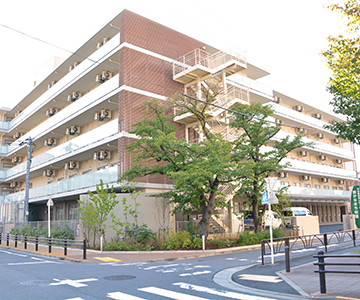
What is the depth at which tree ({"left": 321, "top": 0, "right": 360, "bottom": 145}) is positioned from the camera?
475 inches

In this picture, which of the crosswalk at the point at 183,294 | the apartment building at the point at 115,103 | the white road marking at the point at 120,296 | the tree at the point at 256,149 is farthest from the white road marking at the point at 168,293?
the tree at the point at 256,149

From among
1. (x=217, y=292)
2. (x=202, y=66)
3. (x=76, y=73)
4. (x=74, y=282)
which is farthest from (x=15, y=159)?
(x=217, y=292)

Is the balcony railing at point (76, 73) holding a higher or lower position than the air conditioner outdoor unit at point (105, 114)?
higher

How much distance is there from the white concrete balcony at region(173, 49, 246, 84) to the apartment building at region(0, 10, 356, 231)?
3.3 inches

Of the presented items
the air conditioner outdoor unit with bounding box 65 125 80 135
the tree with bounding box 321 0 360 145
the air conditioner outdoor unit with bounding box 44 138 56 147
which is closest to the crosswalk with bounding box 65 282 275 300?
the tree with bounding box 321 0 360 145

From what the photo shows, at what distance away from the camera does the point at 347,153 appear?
5116cm

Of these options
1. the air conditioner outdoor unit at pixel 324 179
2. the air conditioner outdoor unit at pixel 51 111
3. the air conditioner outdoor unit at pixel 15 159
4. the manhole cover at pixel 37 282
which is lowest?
the manhole cover at pixel 37 282

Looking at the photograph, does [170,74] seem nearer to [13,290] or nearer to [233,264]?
[233,264]

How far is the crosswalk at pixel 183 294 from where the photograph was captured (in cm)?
771

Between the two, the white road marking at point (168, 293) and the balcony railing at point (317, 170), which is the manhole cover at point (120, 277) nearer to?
the white road marking at point (168, 293)

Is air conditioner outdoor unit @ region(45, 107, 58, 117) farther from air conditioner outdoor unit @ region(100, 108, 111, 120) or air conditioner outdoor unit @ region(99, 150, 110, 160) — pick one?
A: air conditioner outdoor unit @ region(99, 150, 110, 160)

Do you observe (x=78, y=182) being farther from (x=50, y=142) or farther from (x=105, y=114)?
(x=50, y=142)

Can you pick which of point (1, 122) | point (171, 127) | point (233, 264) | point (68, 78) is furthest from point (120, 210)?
point (1, 122)

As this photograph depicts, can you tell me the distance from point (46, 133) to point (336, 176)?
126ft
